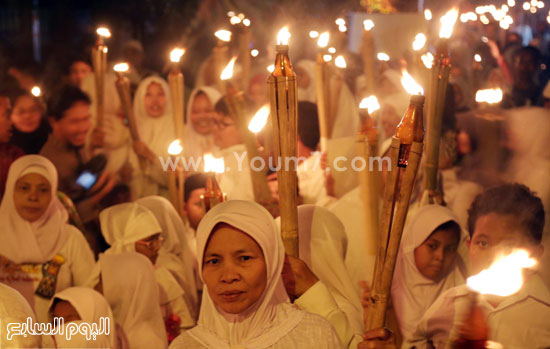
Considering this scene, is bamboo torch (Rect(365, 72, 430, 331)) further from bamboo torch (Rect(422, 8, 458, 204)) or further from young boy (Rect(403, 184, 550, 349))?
bamboo torch (Rect(422, 8, 458, 204))

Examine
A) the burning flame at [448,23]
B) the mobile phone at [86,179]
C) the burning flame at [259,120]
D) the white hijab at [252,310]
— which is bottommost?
the white hijab at [252,310]

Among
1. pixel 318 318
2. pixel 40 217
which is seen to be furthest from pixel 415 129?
pixel 40 217

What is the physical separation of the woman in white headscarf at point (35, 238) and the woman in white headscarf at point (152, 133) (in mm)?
1954

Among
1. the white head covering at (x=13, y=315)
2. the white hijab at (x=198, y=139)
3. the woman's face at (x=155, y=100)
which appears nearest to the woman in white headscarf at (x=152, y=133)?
the woman's face at (x=155, y=100)

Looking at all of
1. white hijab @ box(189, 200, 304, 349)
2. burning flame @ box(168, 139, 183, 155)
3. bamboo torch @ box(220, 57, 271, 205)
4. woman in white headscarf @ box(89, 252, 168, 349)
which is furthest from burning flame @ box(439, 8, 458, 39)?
woman in white headscarf @ box(89, 252, 168, 349)

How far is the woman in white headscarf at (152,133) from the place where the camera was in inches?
237

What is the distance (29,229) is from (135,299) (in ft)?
2.43

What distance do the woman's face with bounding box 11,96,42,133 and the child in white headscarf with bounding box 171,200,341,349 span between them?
3.23 meters

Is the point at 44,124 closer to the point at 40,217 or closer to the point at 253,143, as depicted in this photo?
the point at 40,217

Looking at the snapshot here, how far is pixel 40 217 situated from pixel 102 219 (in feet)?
1.51

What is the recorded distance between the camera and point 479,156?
5082mm

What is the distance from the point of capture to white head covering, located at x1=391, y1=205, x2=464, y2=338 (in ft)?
11.3

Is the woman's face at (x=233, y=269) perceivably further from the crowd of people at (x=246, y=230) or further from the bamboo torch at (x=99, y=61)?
the bamboo torch at (x=99, y=61)

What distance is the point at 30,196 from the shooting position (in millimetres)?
3918
